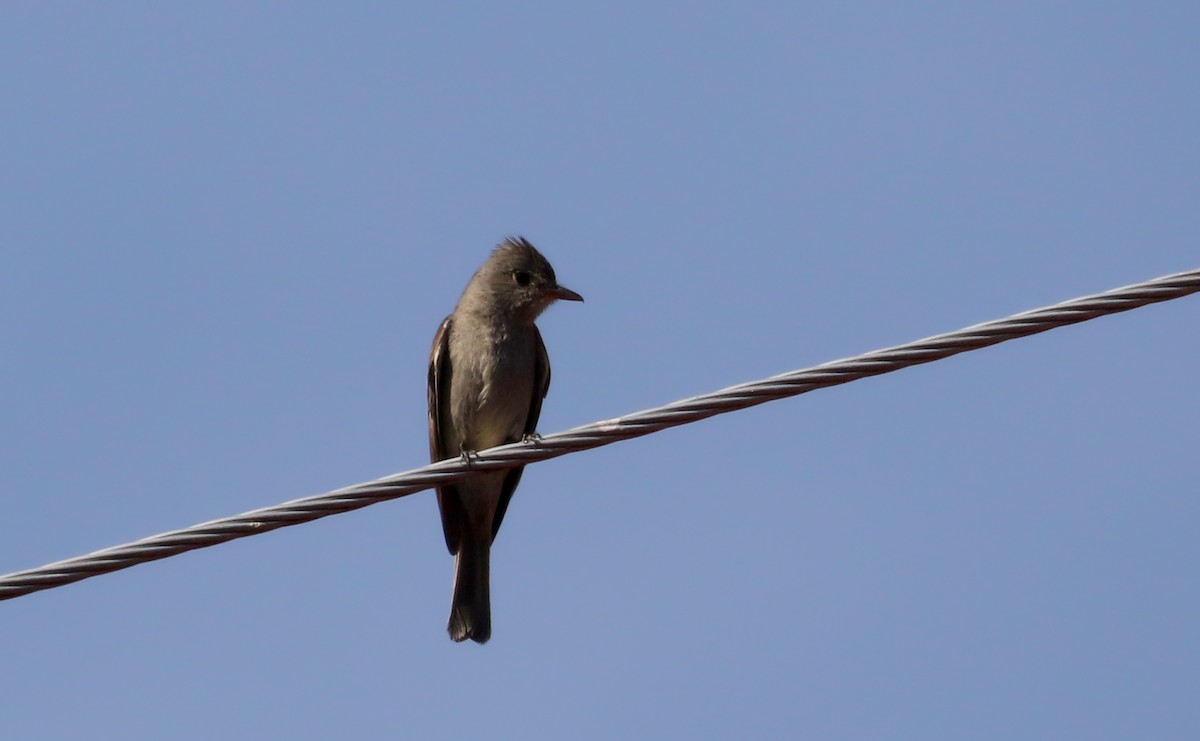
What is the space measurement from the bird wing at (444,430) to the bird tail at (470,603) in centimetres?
17

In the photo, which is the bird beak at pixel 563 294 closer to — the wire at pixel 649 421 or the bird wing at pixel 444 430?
the bird wing at pixel 444 430

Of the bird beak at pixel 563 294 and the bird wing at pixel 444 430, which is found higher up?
the bird beak at pixel 563 294

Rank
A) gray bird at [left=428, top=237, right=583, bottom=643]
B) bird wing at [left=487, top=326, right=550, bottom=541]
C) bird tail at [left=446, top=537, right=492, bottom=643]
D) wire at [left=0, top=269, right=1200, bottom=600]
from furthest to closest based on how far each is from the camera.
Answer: bird wing at [left=487, top=326, right=550, bottom=541]
bird tail at [left=446, top=537, right=492, bottom=643]
gray bird at [left=428, top=237, right=583, bottom=643]
wire at [left=0, top=269, right=1200, bottom=600]

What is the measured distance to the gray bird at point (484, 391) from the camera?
32.3 feet

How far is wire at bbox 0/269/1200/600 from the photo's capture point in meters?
5.45

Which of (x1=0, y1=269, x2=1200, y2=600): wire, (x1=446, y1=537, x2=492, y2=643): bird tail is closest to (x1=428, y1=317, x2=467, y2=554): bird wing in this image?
(x1=446, y1=537, x2=492, y2=643): bird tail

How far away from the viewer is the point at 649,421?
6023mm

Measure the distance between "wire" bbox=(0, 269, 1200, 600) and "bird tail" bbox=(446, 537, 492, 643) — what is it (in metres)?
3.90

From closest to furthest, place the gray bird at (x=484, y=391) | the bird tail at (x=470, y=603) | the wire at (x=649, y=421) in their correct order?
the wire at (x=649, y=421) < the gray bird at (x=484, y=391) < the bird tail at (x=470, y=603)

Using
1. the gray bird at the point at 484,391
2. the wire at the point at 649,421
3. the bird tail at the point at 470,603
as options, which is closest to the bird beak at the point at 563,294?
the gray bird at the point at 484,391

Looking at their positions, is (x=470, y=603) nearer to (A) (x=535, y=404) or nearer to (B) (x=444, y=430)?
(B) (x=444, y=430)

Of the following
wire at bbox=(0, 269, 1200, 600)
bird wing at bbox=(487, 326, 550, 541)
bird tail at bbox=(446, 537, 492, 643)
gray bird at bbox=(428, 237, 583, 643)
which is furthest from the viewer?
bird wing at bbox=(487, 326, 550, 541)

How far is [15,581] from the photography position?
18.9ft

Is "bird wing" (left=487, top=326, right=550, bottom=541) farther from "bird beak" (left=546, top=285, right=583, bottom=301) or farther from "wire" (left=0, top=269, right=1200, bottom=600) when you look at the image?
"wire" (left=0, top=269, right=1200, bottom=600)
